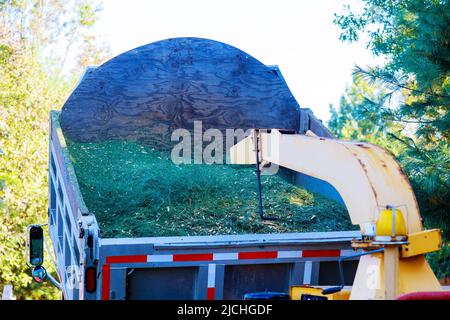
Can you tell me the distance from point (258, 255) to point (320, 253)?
39 cm

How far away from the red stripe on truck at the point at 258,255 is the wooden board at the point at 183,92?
275cm

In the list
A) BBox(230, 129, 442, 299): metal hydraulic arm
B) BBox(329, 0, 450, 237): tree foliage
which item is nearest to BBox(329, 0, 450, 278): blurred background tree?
BBox(329, 0, 450, 237): tree foliage

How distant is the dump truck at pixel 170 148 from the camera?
4895 millimetres

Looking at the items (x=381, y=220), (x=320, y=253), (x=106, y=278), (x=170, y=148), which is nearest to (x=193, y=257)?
(x=106, y=278)

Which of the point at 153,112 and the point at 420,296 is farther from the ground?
the point at 153,112

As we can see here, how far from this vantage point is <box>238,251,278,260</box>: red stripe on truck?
5.05 meters

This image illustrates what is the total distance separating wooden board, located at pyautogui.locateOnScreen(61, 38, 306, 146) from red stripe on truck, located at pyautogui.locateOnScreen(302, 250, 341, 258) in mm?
2751

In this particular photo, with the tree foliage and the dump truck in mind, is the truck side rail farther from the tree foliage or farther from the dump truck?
the tree foliage

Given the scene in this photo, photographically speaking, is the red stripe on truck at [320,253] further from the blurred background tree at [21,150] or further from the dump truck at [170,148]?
the blurred background tree at [21,150]

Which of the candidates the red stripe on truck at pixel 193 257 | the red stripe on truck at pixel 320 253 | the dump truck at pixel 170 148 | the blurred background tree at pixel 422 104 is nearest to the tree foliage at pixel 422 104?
the blurred background tree at pixel 422 104

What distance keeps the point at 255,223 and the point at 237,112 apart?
2.52 m
